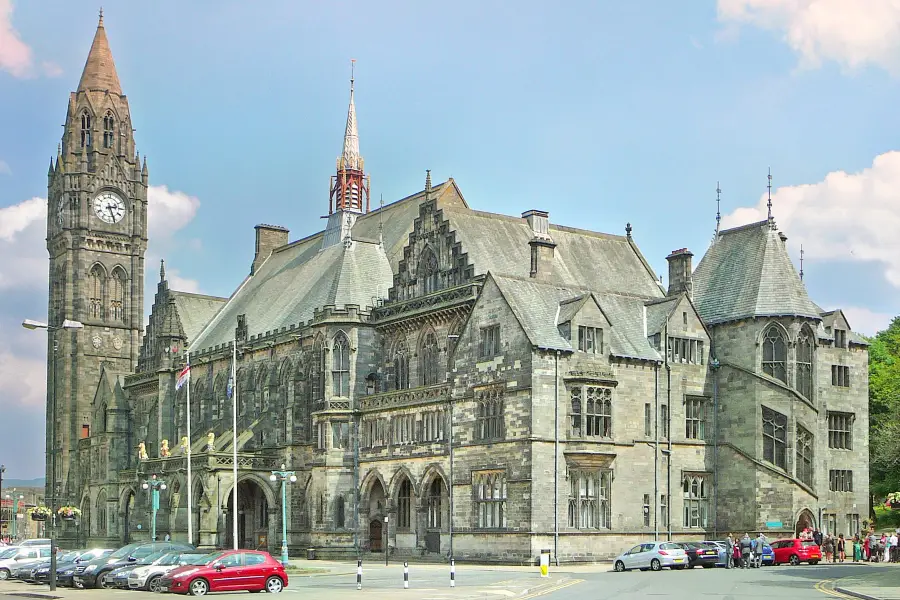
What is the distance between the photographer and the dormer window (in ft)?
214

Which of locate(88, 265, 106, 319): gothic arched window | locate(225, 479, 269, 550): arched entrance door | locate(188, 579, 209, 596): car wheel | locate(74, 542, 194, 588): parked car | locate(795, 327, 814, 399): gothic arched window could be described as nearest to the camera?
locate(188, 579, 209, 596): car wheel

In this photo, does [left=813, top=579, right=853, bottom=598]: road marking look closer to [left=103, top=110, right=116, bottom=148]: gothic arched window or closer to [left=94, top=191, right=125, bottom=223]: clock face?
[left=94, top=191, right=125, bottom=223]: clock face

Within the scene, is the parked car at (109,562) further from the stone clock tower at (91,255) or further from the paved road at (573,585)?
the stone clock tower at (91,255)

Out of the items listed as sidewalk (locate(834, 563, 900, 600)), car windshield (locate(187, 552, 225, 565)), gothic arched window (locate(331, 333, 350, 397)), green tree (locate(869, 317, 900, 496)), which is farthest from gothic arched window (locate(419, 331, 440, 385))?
car windshield (locate(187, 552, 225, 565))

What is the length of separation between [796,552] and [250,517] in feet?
126

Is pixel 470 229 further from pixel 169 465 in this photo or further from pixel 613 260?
pixel 169 465

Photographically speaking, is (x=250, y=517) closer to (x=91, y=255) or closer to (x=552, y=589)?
(x=91, y=255)

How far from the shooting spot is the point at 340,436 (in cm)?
7619

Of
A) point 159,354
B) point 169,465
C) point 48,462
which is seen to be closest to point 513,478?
point 169,465

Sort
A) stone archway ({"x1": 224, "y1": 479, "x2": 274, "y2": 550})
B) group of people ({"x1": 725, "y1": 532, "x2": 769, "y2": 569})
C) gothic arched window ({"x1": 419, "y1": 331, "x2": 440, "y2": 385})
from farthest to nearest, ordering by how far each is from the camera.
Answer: stone archway ({"x1": 224, "y1": 479, "x2": 274, "y2": 550}) < gothic arched window ({"x1": 419, "y1": 331, "x2": 440, "y2": 385}) < group of people ({"x1": 725, "y1": 532, "x2": 769, "y2": 569})

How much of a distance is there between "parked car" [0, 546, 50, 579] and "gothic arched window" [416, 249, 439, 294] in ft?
82.3

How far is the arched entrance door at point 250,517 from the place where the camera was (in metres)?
83.5

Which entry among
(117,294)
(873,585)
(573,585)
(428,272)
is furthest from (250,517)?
(873,585)

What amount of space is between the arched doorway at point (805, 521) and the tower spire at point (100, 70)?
3209 inches
